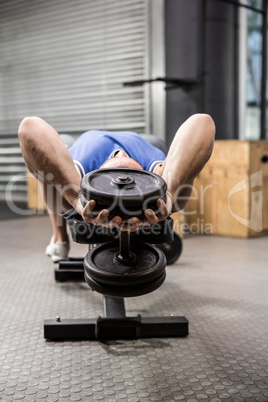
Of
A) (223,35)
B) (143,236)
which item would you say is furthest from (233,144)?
(143,236)

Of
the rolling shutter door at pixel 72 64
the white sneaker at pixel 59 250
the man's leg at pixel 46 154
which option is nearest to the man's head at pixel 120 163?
the man's leg at pixel 46 154

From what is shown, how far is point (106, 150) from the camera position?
141 centimetres

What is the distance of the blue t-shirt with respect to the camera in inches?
53.6

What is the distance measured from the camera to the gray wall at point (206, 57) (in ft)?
10.1

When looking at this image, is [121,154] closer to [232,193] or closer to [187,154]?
[187,154]

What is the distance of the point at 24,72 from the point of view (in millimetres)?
4703

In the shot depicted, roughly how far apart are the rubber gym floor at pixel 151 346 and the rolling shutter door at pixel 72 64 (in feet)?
7.15

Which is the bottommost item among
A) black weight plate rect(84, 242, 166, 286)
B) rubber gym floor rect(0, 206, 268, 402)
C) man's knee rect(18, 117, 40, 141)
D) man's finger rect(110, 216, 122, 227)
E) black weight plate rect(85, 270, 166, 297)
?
rubber gym floor rect(0, 206, 268, 402)

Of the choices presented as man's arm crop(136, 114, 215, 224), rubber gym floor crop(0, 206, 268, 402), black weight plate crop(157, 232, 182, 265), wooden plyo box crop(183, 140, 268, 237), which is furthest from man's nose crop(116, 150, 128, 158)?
wooden plyo box crop(183, 140, 268, 237)

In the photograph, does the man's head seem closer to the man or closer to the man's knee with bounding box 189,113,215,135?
the man

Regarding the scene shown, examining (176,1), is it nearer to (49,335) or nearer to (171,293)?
(171,293)

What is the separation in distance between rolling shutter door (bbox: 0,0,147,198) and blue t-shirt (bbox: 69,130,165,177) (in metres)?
2.21

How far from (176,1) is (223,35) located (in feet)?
1.42

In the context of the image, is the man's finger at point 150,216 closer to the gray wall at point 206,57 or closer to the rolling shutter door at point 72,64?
the gray wall at point 206,57
